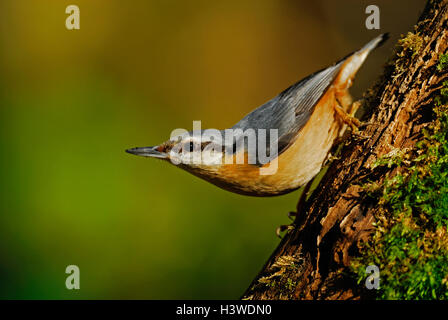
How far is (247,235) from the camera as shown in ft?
13.4

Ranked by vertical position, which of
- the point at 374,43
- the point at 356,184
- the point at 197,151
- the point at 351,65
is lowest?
the point at 356,184

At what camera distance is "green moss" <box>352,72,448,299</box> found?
1511 millimetres

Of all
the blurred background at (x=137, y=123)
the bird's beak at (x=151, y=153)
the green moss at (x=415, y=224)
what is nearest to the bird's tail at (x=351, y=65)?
the green moss at (x=415, y=224)

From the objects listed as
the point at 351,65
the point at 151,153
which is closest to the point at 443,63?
the point at 351,65

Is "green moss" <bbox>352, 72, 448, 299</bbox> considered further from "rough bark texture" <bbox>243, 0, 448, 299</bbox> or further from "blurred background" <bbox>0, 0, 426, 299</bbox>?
"blurred background" <bbox>0, 0, 426, 299</bbox>

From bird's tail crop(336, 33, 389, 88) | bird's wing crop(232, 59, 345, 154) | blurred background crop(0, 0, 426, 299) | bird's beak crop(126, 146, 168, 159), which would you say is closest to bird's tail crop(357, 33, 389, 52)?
bird's tail crop(336, 33, 389, 88)

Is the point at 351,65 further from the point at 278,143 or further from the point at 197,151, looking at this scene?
the point at 197,151

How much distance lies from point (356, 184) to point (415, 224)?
0.96ft

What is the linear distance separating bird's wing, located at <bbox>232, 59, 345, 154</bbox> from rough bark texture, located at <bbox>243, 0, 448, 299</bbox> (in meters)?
→ 0.47

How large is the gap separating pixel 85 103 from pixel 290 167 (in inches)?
108

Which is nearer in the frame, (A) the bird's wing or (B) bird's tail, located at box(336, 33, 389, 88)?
(A) the bird's wing

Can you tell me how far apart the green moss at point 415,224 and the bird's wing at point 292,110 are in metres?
0.87

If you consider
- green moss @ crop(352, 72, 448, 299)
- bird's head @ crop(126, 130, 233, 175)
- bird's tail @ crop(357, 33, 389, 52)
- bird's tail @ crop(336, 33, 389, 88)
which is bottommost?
green moss @ crop(352, 72, 448, 299)

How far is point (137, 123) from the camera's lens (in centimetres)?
457
